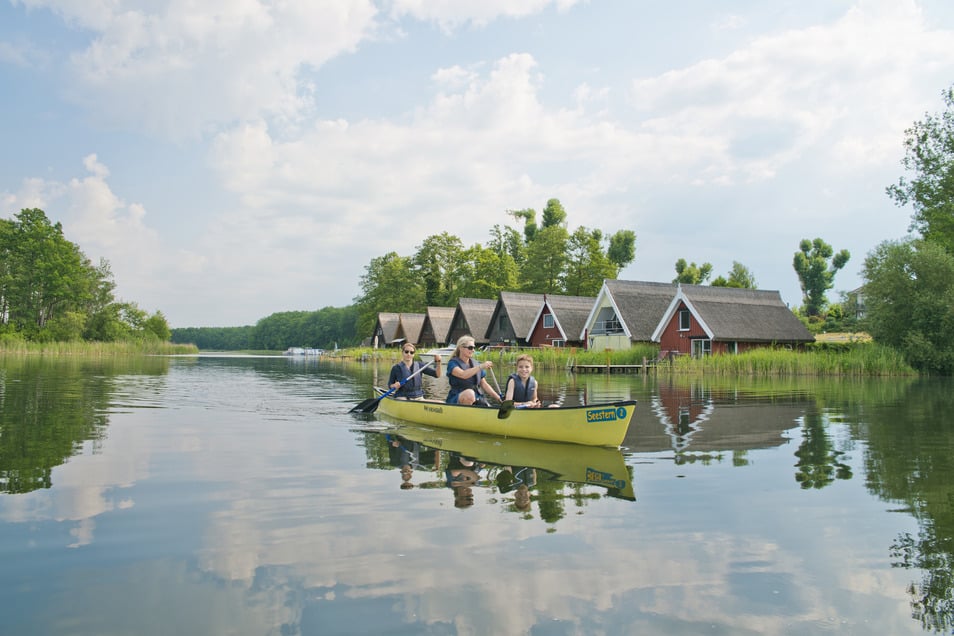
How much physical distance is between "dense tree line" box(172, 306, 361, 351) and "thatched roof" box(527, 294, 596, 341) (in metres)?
67.1

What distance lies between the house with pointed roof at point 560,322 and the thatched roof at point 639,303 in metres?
2.40

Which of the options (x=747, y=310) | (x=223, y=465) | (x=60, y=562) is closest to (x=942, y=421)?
(x=223, y=465)

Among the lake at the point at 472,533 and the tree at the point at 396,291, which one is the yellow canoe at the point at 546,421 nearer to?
the lake at the point at 472,533

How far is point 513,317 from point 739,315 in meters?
17.9

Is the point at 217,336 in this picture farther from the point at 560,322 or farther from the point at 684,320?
the point at 684,320

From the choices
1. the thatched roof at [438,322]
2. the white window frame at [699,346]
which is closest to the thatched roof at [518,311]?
the thatched roof at [438,322]

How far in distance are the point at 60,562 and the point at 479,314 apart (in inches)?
2174

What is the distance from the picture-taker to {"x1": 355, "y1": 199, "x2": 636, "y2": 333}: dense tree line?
61594mm

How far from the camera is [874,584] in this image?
514cm

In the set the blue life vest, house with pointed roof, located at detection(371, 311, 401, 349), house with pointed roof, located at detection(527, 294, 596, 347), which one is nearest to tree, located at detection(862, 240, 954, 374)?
house with pointed roof, located at detection(527, 294, 596, 347)

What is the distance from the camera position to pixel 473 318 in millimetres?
60031

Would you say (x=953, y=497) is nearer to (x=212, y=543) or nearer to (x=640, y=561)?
(x=640, y=561)

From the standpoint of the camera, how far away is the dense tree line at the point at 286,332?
134 metres

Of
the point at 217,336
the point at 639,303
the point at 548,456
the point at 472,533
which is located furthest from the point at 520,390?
the point at 217,336
